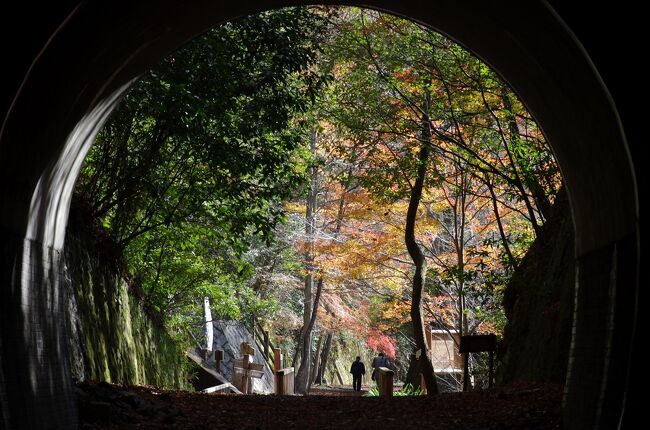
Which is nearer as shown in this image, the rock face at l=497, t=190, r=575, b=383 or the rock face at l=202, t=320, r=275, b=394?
the rock face at l=497, t=190, r=575, b=383

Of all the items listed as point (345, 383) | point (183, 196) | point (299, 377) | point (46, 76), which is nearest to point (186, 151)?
point (183, 196)

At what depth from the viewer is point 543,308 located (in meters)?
11.0

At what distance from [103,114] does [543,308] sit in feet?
22.0

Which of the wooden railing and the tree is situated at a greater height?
the tree

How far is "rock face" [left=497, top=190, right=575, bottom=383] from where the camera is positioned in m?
9.91

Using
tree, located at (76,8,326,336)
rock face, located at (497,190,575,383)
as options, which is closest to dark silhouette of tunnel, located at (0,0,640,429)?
rock face, located at (497,190,575,383)

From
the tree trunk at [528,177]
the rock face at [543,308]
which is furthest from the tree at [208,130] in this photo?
the rock face at [543,308]

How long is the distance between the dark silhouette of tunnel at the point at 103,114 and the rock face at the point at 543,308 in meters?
2.98

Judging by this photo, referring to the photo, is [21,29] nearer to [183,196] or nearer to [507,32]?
[507,32]

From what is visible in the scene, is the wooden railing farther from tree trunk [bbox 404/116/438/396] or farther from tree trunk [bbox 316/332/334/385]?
tree trunk [bbox 316/332/334/385]

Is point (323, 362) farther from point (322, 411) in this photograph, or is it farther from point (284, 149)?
point (322, 411)

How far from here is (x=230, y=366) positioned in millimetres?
28984

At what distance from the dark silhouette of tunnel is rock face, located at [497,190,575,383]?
9.79 ft

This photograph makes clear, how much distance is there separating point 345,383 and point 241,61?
26779mm
